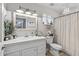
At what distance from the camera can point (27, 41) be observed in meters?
1.68

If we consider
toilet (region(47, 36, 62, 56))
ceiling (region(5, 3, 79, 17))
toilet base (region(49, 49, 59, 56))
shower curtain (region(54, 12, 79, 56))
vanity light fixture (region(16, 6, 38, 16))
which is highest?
ceiling (region(5, 3, 79, 17))

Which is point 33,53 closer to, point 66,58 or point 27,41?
point 27,41

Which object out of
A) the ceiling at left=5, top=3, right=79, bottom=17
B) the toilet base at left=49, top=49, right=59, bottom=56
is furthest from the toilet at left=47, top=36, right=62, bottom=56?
the ceiling at left=5, top=3, right=79, bottom=17

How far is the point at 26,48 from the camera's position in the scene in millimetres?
1694

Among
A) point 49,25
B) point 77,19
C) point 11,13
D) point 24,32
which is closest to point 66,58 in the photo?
point 77,19

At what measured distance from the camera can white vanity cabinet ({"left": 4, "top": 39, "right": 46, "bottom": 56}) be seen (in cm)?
144

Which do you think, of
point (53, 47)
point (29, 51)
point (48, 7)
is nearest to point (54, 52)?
point (53, 47)

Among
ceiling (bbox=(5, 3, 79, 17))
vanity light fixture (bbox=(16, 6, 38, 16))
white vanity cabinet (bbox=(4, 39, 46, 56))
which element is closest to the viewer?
white vanity cabinet (bbox=(4, 39, 46, 56))

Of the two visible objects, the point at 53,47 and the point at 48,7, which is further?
the point at 48,7

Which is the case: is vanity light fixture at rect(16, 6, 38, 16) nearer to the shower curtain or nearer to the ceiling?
the ceiling

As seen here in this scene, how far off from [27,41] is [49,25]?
128 centimetres

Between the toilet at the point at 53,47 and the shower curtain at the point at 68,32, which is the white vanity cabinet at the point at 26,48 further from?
the shower curtain at the point at 68,32

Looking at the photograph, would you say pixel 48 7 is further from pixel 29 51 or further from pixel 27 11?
pixel 29 51

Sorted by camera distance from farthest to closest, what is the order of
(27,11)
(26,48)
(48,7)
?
(48,7) < (27,11) < (26,48)
